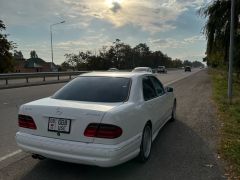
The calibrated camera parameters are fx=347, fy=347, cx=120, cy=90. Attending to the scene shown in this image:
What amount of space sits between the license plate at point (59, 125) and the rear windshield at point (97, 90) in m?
A: 0.71

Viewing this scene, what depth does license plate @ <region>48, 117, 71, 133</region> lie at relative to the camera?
487 centimetres

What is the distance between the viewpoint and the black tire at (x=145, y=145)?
18.7 feet

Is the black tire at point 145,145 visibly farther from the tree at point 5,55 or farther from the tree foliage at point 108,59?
the tree foliage at point 108,59

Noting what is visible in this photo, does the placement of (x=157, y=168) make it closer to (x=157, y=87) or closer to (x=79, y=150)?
(x=79, y=150)

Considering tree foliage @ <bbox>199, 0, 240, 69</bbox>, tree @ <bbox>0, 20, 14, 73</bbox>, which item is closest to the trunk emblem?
tree foliage @ <bbox>199, 0, 240, 69</bbox>

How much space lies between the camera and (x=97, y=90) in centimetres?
580

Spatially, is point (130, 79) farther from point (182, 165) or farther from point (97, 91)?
point (182, 165)

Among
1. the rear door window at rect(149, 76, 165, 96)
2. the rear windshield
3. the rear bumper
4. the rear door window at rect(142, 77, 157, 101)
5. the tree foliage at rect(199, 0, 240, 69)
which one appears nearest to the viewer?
the rear bumper

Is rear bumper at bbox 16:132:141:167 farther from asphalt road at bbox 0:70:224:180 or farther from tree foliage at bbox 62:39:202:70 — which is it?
tree foliage at bbox 62:39:202:70

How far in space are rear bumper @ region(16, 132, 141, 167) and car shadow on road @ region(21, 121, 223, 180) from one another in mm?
371

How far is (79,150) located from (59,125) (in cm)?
49

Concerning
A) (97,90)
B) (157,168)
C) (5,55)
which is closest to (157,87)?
(97,90)

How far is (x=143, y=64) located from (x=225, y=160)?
130m

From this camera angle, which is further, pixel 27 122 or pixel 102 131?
pixel 27 122
